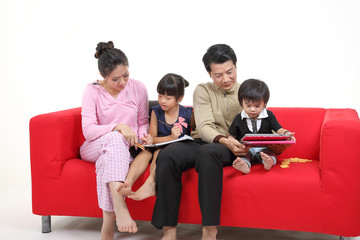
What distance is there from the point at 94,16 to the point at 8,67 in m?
0.89

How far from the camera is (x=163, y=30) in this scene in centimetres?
356

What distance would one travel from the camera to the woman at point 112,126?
212cm

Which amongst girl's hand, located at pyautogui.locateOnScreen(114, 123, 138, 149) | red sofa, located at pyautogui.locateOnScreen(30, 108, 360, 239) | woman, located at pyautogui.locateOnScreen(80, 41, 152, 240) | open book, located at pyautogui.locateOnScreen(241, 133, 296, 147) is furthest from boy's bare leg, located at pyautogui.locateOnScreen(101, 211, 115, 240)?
open book, located at pyautogui.locateOnScreen(241, 133, 296, 147)

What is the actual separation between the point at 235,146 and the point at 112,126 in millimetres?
683

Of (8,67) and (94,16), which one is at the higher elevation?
(94,16)

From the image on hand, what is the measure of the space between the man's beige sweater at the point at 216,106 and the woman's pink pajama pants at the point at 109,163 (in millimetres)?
454

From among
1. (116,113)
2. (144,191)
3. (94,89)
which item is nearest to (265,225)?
(144,191)

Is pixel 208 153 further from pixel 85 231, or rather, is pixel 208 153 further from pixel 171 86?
pixel 85 231

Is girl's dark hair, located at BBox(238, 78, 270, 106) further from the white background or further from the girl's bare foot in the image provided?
the white background

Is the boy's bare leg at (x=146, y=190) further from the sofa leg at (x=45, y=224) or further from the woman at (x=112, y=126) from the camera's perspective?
the sofa leg at (x=45, y=224)

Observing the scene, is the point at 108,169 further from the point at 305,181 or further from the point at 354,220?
the point at 354,220

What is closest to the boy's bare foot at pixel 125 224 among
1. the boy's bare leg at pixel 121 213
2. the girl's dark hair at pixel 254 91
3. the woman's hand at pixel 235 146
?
the boy's bare leg at pixel 121 213

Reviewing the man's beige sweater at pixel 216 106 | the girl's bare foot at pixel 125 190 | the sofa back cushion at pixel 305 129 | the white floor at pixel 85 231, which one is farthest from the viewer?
the sofa back cushion at pixel 305 129

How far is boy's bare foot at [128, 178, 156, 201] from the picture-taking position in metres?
2.09
